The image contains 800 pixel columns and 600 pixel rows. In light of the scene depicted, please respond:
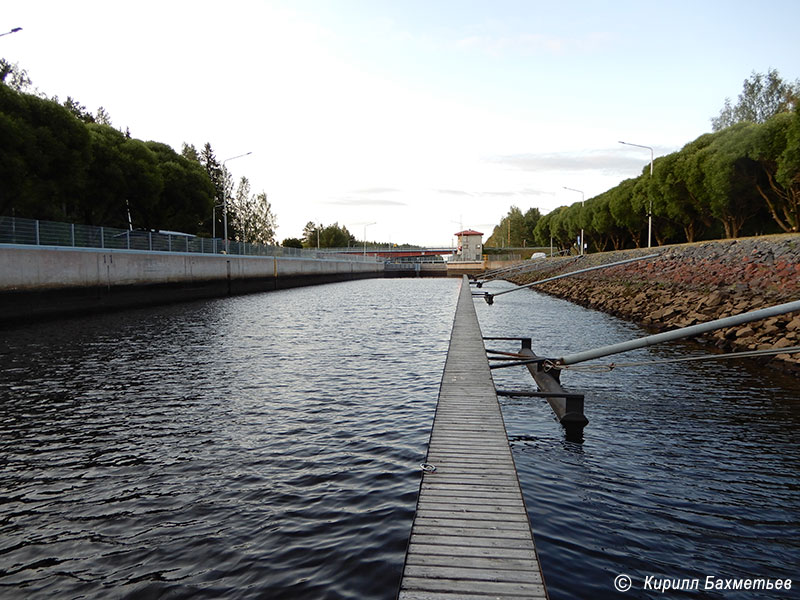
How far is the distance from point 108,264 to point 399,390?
28552mm

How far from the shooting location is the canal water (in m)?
5.79

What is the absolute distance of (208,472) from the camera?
8.27m

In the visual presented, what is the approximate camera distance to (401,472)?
8.30 metres

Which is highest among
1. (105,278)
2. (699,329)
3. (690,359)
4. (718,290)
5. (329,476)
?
(105,278)

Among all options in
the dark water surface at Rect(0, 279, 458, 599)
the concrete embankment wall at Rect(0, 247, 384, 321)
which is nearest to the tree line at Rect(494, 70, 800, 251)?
the dark water surface at Rect(0, 279, 458, 599)

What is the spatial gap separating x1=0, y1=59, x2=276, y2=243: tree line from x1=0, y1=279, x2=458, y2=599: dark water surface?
27.3 m

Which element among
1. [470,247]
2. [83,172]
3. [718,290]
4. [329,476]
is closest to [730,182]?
[718,290]

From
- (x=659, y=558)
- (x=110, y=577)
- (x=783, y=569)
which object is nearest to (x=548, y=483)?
(x=659, y=558)

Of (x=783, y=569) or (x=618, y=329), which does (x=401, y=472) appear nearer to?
(x=783, y=569)

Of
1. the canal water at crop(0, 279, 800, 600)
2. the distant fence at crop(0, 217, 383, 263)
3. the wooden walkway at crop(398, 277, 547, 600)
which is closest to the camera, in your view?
the wooden walkway at crop(398, 277, 547, 600)

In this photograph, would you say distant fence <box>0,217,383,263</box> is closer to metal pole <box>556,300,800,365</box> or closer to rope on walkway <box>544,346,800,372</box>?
rope on walkway <box>544,346,800,372</box>

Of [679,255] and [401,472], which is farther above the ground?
[679,255]

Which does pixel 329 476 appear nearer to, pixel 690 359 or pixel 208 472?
pixel 208 472

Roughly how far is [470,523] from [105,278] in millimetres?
34586
